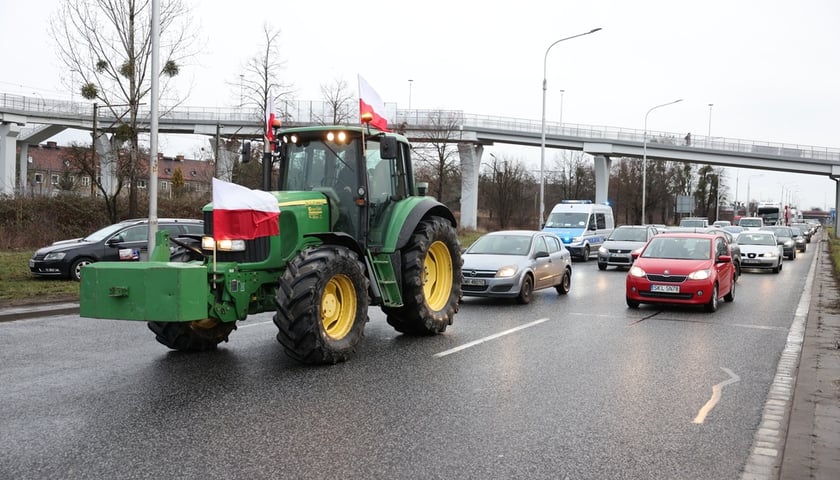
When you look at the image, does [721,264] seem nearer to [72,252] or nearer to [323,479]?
[323,479]

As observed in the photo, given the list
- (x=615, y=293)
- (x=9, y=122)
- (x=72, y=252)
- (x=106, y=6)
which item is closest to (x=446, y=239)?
(x=615, y=293)

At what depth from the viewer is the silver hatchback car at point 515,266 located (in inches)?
587

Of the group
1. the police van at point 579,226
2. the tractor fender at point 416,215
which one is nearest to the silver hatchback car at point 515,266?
the tractor fender at point 416,215

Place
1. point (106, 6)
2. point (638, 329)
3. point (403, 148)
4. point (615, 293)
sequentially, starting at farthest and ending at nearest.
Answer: point (106, 6) → point (615, 293) → point (638, 329) → point (403, 148)

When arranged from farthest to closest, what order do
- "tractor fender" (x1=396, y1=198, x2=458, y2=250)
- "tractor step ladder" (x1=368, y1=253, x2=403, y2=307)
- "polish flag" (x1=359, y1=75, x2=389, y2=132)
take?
"tractor fender" (x1=396, y1=198, x2=458, y2=250) < "tractor step ladder" (x1=368, y1=253, x2=403, y2=307) < "polish flag" (x1=359, y1=75, x2=389, y2=132)

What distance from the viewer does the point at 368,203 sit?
30.6 ft

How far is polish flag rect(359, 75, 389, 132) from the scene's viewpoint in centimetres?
927

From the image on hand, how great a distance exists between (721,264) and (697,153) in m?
49.5

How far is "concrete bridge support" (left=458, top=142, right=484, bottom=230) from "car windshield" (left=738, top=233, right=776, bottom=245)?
112 ft

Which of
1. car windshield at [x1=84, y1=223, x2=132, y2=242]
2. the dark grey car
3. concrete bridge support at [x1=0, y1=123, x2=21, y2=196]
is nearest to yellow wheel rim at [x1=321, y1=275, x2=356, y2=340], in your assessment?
car windshield at [x1=84, y1=223, x2=132, y2=242]

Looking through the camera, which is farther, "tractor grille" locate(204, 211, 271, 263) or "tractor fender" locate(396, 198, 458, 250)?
"tractor fender" locate(396, 198, 458, 250)

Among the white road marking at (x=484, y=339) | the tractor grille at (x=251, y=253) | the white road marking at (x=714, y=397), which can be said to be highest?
Answer: the tractor grille at (x=251, y=253)

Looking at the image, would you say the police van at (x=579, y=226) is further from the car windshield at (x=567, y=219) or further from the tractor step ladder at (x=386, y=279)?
the tractor step ladder at (x=386, y=279)

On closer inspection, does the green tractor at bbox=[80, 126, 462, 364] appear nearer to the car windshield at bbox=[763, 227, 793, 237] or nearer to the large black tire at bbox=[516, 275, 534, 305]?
the large black tire at bbox=[516, 275, 534, 305]
